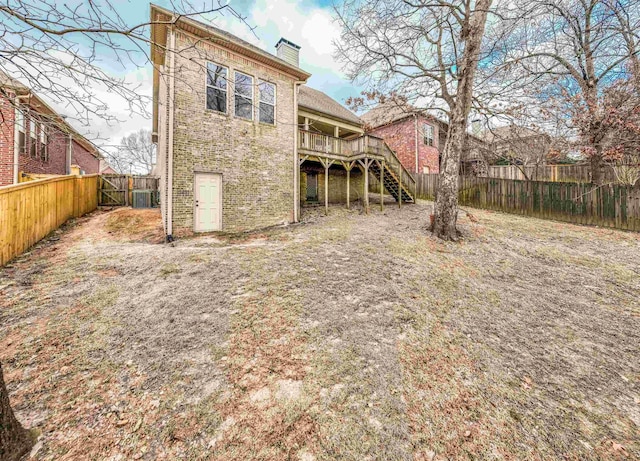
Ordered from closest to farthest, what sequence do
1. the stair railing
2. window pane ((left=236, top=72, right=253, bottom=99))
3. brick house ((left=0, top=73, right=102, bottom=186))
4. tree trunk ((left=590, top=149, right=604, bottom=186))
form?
brick house ((left=0, top=73, right=102, bottom=186)) → window pane ((left=236, top=72, right=253, bottom=99)) → tree trunk ((left=590, top=149, right=604, bottom=186)) → the stair railing

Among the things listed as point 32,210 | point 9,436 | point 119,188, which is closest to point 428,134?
point 119,188

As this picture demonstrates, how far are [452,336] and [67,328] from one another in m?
4.95

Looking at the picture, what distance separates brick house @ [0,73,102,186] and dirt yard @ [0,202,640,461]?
88.6 inches

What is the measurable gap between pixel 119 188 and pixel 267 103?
415 inches

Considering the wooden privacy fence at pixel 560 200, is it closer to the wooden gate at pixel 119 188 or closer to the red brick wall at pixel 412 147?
the red brick wall at pixel 412 147

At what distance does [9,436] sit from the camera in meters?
1.79

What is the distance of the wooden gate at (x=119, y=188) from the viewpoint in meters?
13.8

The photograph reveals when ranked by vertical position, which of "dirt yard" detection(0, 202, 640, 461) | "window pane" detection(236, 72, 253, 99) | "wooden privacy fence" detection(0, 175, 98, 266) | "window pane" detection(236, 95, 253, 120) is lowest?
"dirt yard" detection(0, 202, 640, 461)

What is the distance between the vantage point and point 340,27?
27.3 ft

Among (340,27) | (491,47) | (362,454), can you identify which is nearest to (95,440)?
(362,454)

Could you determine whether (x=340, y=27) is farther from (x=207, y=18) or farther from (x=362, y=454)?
(x=362, y=454)

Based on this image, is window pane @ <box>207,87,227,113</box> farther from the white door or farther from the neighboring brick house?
the neighboring brick house

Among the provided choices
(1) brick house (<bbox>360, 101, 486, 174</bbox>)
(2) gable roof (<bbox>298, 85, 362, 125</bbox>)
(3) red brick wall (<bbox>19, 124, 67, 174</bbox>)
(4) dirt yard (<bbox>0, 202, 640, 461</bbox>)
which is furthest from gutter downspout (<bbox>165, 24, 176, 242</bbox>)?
(1) brick house (<bbox>360, 101, 486, 174</bbox>)

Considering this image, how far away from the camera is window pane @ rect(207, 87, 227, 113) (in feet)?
27.1
